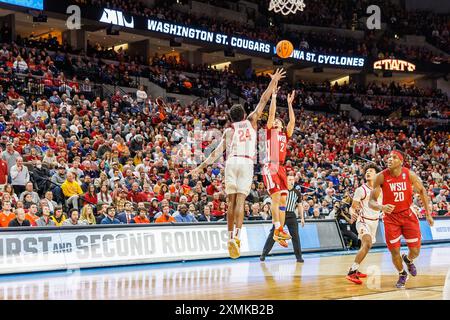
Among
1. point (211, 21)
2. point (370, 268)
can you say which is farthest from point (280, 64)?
point (370, 268)

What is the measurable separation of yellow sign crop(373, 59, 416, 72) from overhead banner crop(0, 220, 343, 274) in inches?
1179

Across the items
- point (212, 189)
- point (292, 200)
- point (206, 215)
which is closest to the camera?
point (292, 200)

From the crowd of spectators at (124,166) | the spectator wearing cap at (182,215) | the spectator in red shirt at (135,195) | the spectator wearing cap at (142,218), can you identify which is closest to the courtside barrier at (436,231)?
the crowd of spectators at (124,166)

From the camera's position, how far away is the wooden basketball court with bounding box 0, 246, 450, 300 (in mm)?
10117

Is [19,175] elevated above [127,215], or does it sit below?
above

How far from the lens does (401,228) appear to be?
11719mm

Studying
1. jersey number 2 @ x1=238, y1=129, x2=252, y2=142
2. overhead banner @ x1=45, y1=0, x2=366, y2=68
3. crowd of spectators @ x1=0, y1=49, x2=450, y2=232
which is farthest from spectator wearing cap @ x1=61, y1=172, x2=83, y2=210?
overhead banner @ x1=45, y1=0, x2=366, y2=68

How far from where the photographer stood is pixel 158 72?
116ft

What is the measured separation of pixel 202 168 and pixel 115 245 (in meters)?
5.04

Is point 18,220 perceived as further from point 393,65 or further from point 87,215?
point 393,65

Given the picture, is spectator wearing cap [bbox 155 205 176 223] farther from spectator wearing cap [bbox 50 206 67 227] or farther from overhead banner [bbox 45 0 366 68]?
overhead banner [bbox 45 0 366 68]

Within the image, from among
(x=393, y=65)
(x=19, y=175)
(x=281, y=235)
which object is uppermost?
(x=393, y=65)

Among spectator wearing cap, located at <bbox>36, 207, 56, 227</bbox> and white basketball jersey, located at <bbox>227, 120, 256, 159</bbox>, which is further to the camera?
spectator wearing cap, located at <bbox>36, 207, 56, 227</bbox>

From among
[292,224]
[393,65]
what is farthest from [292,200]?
[393,65]
